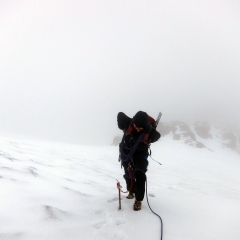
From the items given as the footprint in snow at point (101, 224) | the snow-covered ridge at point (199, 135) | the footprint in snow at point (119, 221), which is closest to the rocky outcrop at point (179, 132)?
the snow-covered ridge at point (199, 135)

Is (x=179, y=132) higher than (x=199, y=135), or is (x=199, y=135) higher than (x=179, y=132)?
(x=199, y=135)

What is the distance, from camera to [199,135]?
55.7 meters

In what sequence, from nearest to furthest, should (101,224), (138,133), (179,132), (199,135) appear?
1. (101,224)
2. (138,133)
3. (179,132)
4. (199,135)

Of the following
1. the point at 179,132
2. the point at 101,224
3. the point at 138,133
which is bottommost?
the point at 101,224

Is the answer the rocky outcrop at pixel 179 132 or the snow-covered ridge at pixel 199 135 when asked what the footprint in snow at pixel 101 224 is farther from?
the rocky outcrop at pixel 179 132

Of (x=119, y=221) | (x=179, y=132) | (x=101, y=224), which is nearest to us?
(x=101, y=224)

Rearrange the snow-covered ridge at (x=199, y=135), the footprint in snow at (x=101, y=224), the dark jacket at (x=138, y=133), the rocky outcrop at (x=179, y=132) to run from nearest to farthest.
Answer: the footprint in snow at (x=101, y=224) → the dark jacket at (x=138, y=133) → the rocky outcrop at (x=179, y=132) → the snow-covered ridge at (x=199, y=135)

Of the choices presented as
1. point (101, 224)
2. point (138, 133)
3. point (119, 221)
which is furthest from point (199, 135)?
point (101, 224)

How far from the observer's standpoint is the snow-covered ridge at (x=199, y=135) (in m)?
43.8

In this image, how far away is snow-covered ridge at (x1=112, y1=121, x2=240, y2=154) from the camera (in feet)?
144

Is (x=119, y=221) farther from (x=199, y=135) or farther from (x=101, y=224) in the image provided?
(x=199, y=135)

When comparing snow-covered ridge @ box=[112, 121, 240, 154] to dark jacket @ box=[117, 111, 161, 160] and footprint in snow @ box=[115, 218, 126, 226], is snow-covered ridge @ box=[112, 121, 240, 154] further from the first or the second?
footprint in snow @ box=[115, 218, 126, 226]

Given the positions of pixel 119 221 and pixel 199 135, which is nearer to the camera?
pixel 119 221

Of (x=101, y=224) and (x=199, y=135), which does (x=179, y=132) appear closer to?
(x=199, y=135)
